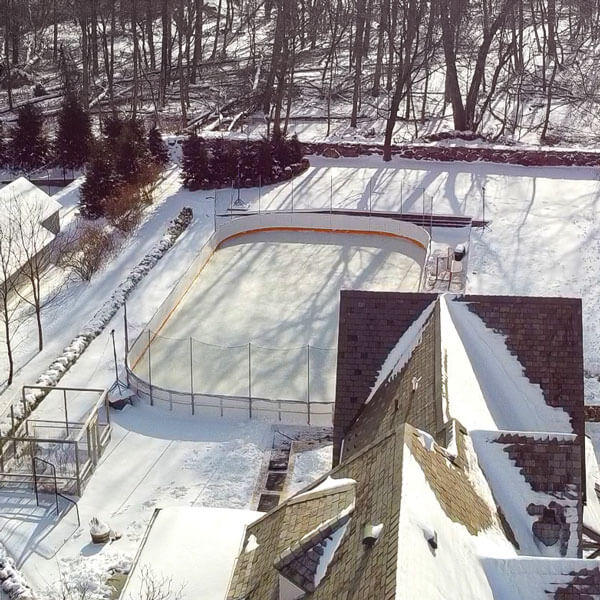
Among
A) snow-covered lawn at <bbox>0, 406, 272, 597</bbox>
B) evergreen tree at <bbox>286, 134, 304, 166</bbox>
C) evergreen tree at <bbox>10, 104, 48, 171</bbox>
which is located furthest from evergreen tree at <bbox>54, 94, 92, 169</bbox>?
snow-covered lawn at <bbox>0, 406, 272, 597</bbox>

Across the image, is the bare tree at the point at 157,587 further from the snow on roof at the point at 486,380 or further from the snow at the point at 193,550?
the snow on roof at the point at 486,380

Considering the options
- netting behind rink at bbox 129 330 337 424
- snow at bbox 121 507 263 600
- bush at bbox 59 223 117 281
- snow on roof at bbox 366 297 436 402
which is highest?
snow on roof at bbox 366 297 436 402

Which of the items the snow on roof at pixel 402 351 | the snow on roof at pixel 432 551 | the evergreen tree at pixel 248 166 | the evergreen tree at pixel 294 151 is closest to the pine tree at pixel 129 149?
the evergreen tree at pixel 248 166

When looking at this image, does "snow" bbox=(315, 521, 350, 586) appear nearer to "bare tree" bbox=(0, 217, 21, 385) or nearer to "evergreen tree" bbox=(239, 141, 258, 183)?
"bare tree" bbox=(0, 217, 21, 385)

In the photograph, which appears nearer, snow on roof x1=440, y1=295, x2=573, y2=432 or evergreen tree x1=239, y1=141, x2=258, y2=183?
snow on roof x1=440, y1=295, x2=573, y2=432

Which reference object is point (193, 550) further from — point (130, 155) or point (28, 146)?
point (28, 146)
